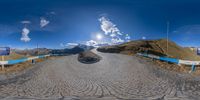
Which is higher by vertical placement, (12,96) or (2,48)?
(2,48)

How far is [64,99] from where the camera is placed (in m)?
5.86

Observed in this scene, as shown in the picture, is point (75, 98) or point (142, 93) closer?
point (75, 98)

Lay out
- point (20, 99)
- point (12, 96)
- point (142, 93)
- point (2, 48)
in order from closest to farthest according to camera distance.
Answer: point (20, 99) → point (12, 96) → point (142, 93) → point (2, 48)

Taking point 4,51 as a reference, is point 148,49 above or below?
above

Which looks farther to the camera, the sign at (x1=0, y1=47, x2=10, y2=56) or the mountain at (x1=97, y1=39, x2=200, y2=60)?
the mountain at (x1=97, y1=39, x2=200, y2=60)

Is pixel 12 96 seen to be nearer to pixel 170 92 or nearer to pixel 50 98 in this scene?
pixel 50 98

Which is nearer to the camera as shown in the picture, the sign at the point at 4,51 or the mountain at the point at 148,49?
the sign at the point at 4,51

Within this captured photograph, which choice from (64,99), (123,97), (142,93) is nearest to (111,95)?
(123,97)

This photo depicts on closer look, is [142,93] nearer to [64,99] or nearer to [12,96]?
[64,99]

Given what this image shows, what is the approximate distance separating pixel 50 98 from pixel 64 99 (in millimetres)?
494

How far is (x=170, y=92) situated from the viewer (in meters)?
6.72

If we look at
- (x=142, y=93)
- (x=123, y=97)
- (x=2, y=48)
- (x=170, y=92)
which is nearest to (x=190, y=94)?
(x=170, y=92)

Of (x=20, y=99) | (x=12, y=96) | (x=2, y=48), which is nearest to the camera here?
(x=20, y=99)

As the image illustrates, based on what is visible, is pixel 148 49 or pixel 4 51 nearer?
pixel 4 51
